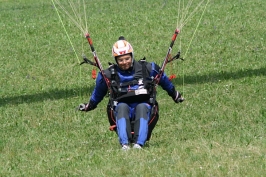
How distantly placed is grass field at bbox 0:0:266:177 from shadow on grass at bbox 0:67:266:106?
0.02 meters

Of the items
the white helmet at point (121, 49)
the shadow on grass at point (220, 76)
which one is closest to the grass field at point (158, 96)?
the shadow on grass at point (220, 76)

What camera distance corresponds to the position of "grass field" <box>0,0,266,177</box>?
7762mm

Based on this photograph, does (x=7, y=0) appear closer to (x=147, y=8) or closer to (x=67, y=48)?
(x=147, y=8)

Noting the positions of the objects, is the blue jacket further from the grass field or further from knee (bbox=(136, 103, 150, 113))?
the grass field

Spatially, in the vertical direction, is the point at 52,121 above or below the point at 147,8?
above

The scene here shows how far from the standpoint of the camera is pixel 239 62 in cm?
1656

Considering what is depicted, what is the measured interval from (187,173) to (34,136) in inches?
187

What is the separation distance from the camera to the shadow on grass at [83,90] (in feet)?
47.1

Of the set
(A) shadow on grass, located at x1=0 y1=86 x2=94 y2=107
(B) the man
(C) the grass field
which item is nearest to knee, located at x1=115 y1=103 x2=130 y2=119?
(B) the man

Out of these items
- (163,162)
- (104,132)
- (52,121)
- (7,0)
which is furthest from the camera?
(7,0)

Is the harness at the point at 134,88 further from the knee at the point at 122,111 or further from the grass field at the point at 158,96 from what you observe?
the grass field at the point at 158,96

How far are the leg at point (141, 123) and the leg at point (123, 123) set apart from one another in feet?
0.28

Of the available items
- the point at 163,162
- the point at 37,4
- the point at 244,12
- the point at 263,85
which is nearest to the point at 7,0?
the point at 37,4

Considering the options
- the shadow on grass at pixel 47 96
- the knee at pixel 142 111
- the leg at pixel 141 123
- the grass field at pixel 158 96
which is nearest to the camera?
the grass field at pixel 158 96
